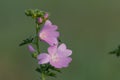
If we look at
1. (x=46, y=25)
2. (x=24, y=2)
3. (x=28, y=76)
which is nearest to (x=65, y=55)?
(x=46, y=25)

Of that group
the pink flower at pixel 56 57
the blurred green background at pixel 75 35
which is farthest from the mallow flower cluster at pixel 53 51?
the blurred green background at pixel 75 35

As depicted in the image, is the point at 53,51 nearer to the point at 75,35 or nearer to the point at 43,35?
the point at 43,35

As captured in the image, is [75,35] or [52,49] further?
[75,35]

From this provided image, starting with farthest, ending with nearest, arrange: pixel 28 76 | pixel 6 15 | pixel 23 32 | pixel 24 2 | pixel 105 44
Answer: pixel 24 2
pixel 6 15
pixel 23 32
pixel 105 44
pixel 28 76

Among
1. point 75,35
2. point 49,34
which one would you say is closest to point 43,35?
point 49,34

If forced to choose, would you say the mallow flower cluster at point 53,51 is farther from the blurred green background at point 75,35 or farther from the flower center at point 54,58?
the blurred green background at point 75,35

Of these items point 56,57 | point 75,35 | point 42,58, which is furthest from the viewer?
point 75,35

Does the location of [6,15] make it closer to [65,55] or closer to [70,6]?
[70,6]
